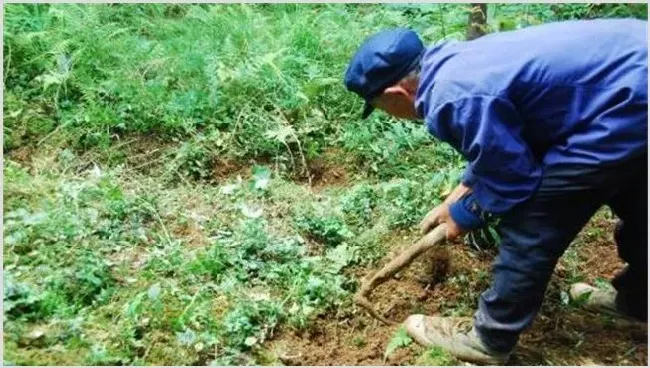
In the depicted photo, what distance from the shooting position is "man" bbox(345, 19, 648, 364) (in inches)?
105

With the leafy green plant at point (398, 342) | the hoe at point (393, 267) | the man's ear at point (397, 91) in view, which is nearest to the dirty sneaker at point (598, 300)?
the hoe at point (393, 267)

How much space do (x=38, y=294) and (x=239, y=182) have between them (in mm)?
1544

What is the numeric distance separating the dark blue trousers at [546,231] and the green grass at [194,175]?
35cm

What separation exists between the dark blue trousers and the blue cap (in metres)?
0.69

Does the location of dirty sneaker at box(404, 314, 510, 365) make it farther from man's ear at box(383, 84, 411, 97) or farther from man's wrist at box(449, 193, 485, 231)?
man's ear at box(383, 84, 411, 97)

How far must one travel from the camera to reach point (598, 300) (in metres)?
3.62

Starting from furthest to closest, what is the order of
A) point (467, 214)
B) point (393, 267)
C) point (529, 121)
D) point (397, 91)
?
point (393, 267)
point (467, 214)
point (397, 91)
point (529, 121)

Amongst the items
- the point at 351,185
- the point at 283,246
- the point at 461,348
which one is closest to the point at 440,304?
the point at 461,348

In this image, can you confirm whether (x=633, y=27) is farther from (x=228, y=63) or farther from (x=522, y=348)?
(x=228, y=63)

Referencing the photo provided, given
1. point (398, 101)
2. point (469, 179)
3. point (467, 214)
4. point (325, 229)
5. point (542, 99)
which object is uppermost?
point (542, 99)

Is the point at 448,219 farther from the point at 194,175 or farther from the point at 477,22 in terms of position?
the point at 194,175

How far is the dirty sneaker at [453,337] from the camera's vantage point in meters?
3.23

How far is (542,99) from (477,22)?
197 cm

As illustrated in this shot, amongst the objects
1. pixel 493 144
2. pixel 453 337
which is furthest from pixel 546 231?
pixel 453 337
